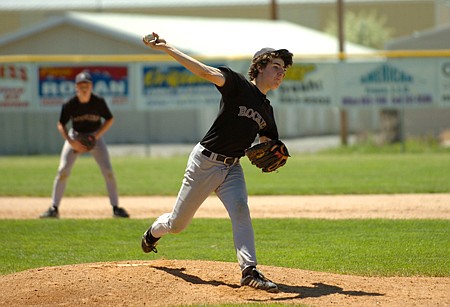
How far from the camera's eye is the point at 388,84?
75.9ft

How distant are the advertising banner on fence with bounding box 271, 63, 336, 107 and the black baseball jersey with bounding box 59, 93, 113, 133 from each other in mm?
11445

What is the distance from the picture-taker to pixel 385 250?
952 cm

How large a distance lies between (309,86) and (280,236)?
13171 millimetres

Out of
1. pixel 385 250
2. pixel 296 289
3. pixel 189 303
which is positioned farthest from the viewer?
pixel 385 250

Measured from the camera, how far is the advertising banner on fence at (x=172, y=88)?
23703 mm

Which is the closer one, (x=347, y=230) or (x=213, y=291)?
(x=213, y=291)

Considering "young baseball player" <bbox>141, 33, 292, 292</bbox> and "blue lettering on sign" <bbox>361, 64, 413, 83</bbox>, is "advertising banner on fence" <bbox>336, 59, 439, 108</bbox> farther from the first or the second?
"young baseball player" <bbox>141, 33, 292, 292</bbox>

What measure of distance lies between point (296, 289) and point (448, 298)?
1.22m

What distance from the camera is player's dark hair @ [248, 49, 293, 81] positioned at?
7.29m

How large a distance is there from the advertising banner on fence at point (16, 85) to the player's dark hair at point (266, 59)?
17214 mm

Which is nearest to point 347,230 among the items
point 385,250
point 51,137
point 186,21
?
point 385,250

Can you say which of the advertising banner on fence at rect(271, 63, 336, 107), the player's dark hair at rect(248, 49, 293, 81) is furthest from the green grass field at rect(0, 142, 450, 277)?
the advertising banner on fence at rect(271, 63, 336, 107)

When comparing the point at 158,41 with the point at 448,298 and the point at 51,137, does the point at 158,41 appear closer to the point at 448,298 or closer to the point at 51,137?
the point at 448,298

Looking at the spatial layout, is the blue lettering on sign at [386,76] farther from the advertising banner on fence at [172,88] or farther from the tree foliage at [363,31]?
the tree foliage at [363,31]
